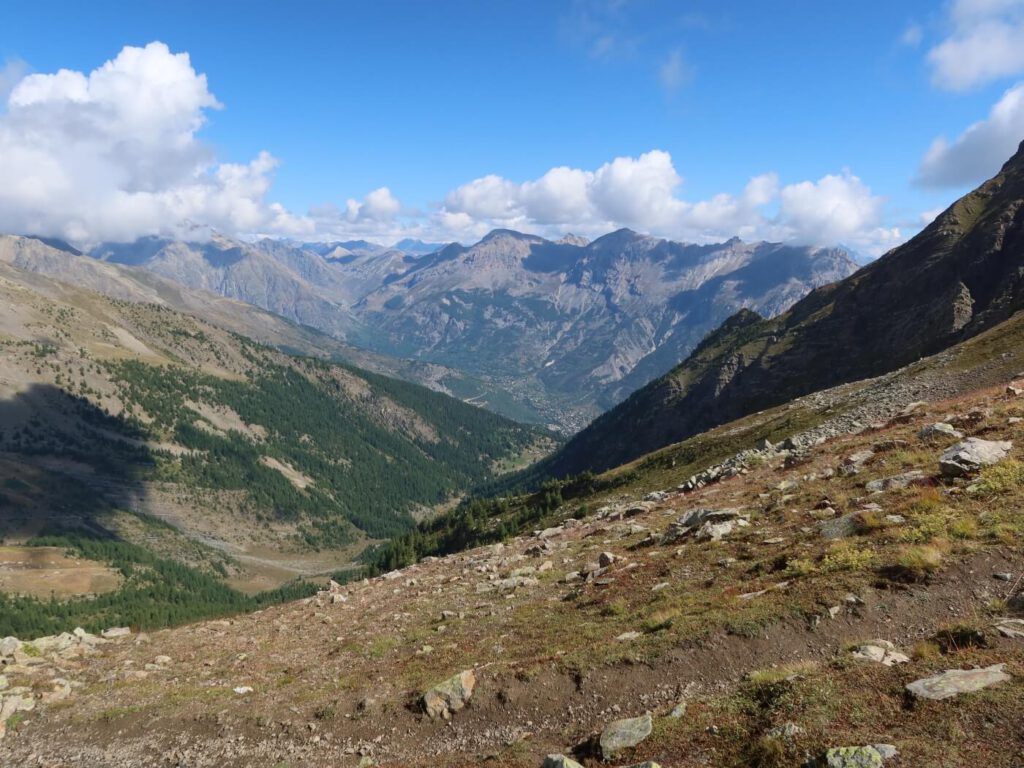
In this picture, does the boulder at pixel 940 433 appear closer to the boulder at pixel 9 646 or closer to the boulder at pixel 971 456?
the boulder at pixel 971 456

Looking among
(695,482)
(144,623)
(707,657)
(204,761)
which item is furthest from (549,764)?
(144,623)

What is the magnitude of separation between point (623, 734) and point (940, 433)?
29326mm

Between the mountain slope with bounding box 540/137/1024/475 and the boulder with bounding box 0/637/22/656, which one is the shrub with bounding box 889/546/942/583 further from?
the mountain slope with bounding box 540/137/1024/475

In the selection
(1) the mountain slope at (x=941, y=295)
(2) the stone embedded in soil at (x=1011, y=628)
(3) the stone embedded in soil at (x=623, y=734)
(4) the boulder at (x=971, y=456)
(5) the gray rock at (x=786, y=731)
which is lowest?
(3) the stone embedded in soil at (x=623, y=734)

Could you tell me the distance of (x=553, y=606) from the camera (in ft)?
88.6

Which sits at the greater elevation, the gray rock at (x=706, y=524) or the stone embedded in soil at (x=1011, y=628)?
the stone embedded in soil at (x=1011, y=628)

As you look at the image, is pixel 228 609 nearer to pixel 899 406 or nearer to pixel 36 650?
pixel 36 650

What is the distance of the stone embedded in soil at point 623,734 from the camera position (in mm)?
13859

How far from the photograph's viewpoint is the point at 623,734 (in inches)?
559

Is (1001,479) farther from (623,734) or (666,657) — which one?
(623,734)

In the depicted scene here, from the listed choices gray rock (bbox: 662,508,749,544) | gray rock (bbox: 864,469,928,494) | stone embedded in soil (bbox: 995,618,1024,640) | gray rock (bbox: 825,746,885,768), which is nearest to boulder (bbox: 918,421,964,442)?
gray rock (bbox: 864,469,928,494)

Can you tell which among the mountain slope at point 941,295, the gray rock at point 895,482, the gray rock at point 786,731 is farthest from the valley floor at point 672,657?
the mountain slope at point 941,295

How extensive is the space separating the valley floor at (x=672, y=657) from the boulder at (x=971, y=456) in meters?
0.66

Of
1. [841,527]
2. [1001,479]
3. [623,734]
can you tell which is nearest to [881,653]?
[623,734]
